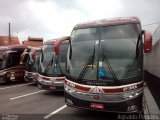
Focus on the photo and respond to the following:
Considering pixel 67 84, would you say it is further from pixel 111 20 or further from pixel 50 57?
pixel 50 57

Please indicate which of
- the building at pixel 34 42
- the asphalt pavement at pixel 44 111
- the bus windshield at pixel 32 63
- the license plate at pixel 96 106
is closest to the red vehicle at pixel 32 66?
the bus windshield at pixel 32 63

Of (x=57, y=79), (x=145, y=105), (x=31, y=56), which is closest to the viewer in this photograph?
(x=145, y=105)

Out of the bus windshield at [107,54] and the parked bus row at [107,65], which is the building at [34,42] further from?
the bus windshield at [107,54]

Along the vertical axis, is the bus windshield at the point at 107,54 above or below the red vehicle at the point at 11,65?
above

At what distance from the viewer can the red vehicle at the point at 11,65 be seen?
20.4m

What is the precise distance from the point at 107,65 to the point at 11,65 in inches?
533

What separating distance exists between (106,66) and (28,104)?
459 cm

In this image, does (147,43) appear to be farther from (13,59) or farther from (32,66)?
(13,59)

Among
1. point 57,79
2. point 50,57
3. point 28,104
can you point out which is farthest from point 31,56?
point 28,104

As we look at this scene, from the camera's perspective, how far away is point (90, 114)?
9820mm

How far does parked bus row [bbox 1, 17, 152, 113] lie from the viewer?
8281 mm

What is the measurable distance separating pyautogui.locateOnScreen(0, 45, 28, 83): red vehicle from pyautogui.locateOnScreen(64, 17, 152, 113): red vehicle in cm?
1177

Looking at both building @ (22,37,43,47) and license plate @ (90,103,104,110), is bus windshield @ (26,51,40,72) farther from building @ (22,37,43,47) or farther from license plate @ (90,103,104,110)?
building @ (22,37,43,47)

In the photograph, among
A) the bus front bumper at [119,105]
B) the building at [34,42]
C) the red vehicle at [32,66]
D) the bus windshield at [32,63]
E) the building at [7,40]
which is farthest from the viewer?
the building at [7,40]
